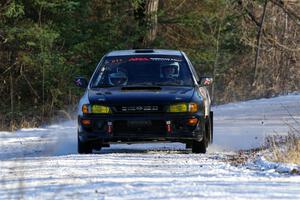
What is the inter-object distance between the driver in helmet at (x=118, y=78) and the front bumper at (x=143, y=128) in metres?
1.29

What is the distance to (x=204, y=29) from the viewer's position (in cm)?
3219

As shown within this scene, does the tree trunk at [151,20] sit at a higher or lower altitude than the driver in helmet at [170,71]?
higher

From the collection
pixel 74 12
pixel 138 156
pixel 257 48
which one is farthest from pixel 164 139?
pixel 257 48

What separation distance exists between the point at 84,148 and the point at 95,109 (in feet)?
2.53

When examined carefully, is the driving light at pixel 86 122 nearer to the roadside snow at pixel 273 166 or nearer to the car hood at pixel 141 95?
the car hood at pixel 141 95

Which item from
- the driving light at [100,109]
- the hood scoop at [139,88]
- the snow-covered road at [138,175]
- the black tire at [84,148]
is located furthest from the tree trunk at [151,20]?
the driving light at [100,109]

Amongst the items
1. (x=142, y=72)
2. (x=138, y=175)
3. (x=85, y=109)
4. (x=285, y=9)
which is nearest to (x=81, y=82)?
(x=142, y=72)

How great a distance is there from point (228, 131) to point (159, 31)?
1528cm

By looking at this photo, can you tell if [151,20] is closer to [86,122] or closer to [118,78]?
[118,78]

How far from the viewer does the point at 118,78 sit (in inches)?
505

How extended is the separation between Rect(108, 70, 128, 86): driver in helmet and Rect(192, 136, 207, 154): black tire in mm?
1576

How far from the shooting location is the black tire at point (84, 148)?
11984mm

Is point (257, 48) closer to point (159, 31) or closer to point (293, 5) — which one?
point (293, 5)

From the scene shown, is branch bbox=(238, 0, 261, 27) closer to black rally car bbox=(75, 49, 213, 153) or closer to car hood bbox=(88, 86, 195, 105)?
black rally car bbox=(75, 49, 213, 153)
